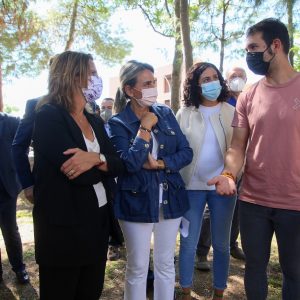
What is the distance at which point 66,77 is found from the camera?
220 centimetres

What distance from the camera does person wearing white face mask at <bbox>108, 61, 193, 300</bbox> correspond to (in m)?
2.54

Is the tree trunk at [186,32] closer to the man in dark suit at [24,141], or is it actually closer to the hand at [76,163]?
the man in dark suit at [24,141]

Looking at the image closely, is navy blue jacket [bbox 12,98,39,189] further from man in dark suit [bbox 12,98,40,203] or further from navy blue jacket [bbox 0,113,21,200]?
navy blue jacket [bbox 0,113,21,200]

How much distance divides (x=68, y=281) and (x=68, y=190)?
0.55 metres

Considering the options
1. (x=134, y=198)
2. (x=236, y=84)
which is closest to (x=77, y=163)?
(x=134, y=198)

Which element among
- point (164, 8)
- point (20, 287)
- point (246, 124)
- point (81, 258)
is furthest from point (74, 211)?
point (164, 8)

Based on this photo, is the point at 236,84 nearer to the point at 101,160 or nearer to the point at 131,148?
the point at 131,148

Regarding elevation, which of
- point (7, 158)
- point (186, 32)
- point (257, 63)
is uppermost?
point (186, 32)

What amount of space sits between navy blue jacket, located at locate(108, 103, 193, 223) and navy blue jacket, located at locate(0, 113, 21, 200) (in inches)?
53.6

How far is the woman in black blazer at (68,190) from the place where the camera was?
2.03m

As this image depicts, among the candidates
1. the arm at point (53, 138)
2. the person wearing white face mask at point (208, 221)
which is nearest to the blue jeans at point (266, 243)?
the arm at point (53, 138)

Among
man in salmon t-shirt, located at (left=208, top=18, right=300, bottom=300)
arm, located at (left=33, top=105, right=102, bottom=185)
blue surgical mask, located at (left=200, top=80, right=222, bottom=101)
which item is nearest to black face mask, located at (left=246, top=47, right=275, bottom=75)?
man in salmon t-shirt, located at (left=208, top=18, right=300, bottom=300)

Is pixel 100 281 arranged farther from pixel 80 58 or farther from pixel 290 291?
pixel 80 58

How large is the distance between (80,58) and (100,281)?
56.6 inches
